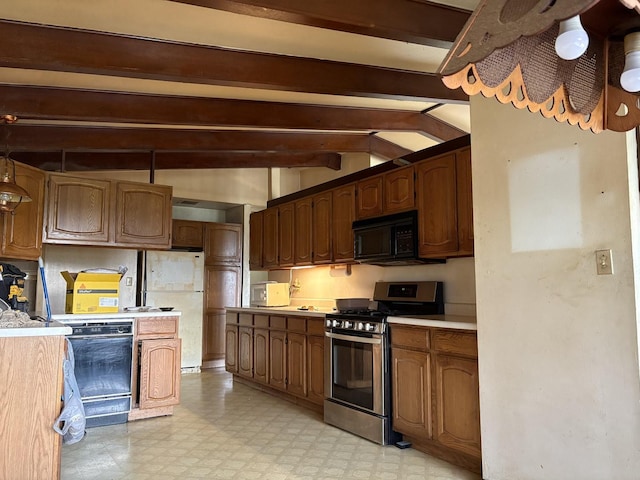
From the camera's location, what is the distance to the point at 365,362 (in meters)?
3.70

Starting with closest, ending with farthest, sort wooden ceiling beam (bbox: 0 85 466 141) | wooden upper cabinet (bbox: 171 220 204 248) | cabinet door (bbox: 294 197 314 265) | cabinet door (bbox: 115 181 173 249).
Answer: wooden ceiling beam (bbox: 0 85 466 141) < cabinet door (bbox: 115 181 173 249) < cabinet door (bbox: 294 197 314 265) < wooden upper cabinet (bbox: 171 220 204 248)

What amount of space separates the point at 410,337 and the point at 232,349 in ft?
10.2

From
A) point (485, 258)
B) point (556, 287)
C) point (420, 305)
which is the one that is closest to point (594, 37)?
point (556, 287)

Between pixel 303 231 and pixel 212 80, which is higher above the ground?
pixel 212 80

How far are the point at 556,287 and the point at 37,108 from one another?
3.58m

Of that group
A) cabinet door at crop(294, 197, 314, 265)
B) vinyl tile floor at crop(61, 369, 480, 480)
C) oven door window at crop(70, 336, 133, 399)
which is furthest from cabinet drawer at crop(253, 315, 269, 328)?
oven door window at crop(70, 336, 133, 399)

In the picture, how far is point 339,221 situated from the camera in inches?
193

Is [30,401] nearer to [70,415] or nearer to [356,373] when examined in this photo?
[70,415]

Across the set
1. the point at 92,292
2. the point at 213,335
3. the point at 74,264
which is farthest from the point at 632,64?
the point at 213,335

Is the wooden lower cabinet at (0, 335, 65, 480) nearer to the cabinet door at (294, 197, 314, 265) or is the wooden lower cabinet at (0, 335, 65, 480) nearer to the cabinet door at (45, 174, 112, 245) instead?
the cabinet door at (45, 174, 112, 245)

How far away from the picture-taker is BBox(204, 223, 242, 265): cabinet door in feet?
22.6

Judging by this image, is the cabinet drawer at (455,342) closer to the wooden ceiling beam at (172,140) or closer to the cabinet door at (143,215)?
the wooden ceiling beam at (172,140)

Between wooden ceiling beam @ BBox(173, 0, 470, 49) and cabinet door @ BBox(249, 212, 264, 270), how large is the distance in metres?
4.10

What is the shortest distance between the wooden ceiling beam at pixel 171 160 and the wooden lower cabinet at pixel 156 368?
2289 mm
